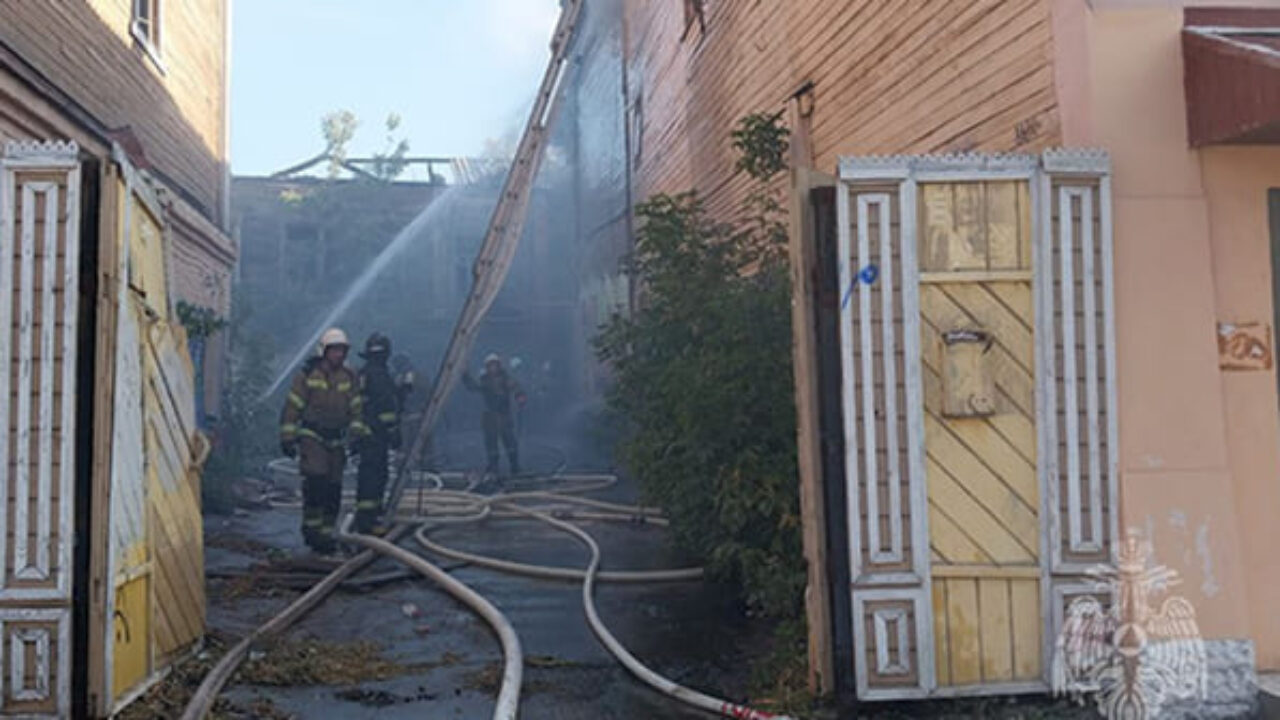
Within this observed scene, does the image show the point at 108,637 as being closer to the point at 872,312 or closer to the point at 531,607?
the point at 531,607

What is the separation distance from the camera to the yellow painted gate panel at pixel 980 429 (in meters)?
4.14

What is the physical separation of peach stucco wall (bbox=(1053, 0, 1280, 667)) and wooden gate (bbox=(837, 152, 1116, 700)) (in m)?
0.15

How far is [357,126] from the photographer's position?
2723 centimetres

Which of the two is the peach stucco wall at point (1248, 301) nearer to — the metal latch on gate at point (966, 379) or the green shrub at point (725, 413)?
the metal latch on gate at point (966, 379)

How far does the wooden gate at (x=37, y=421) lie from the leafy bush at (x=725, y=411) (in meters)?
3.50

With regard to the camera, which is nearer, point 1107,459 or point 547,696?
point 1107,459

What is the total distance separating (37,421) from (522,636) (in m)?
2.88

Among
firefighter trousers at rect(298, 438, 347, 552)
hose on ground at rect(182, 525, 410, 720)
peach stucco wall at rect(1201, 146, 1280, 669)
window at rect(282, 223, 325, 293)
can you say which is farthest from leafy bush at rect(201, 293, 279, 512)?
peach stucco wall at rect(1201, 146, 1280, 669)

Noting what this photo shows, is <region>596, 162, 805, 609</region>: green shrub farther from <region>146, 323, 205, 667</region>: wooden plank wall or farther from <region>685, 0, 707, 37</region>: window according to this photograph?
<region>685, 0, 707, 37</region>: window

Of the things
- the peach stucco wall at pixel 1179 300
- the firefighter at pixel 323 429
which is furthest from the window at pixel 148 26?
→ the peach stucco wall at pixel 1179 300

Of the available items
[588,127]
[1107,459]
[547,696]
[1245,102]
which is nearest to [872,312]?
[1107,459]

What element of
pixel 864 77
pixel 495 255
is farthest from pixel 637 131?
pixel 864 77

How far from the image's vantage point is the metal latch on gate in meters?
4.14

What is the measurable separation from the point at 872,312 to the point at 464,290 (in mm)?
21936
